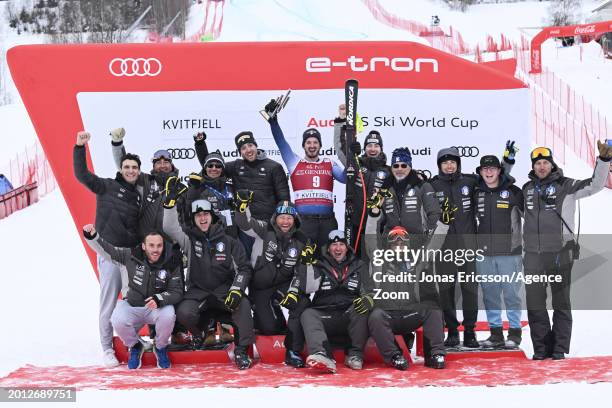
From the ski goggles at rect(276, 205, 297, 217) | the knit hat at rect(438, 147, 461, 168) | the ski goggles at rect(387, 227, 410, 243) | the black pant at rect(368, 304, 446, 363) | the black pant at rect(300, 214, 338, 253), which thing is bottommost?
the black pant at rect(368, 304, 446, 363)

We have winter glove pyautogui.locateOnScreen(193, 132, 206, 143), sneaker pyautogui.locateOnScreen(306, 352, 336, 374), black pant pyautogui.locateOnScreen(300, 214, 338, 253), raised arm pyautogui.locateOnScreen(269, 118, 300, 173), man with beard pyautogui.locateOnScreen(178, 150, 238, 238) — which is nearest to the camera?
sneaker pyautogui.locateOnScreen(306, 352, 336, 374)

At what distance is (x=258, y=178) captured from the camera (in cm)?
670

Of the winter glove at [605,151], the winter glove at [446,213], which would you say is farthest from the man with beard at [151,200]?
the winter glove at [605,151]

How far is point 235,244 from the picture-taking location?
635 centimetres

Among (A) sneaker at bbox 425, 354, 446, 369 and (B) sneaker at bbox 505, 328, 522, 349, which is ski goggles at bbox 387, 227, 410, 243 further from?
(B) sneaker at bbox 505, 328, 522, 349

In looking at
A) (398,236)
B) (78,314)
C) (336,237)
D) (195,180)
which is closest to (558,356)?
(398,236)

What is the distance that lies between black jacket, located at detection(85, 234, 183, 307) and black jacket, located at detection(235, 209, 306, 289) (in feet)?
1.96

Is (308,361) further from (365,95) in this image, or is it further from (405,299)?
(365,95)

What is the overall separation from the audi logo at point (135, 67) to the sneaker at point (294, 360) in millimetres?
2975

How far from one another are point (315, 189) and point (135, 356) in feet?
6.29

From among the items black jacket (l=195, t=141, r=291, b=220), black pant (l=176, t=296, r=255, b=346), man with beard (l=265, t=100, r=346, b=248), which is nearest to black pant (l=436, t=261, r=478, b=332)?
man with beard (l=265, t=100, r=346, b=248)

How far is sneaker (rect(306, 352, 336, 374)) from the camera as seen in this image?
5.65 m

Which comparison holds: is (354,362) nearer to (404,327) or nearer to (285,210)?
(404,327)

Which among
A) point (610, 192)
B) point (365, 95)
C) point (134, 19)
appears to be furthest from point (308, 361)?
point (134, 19)
